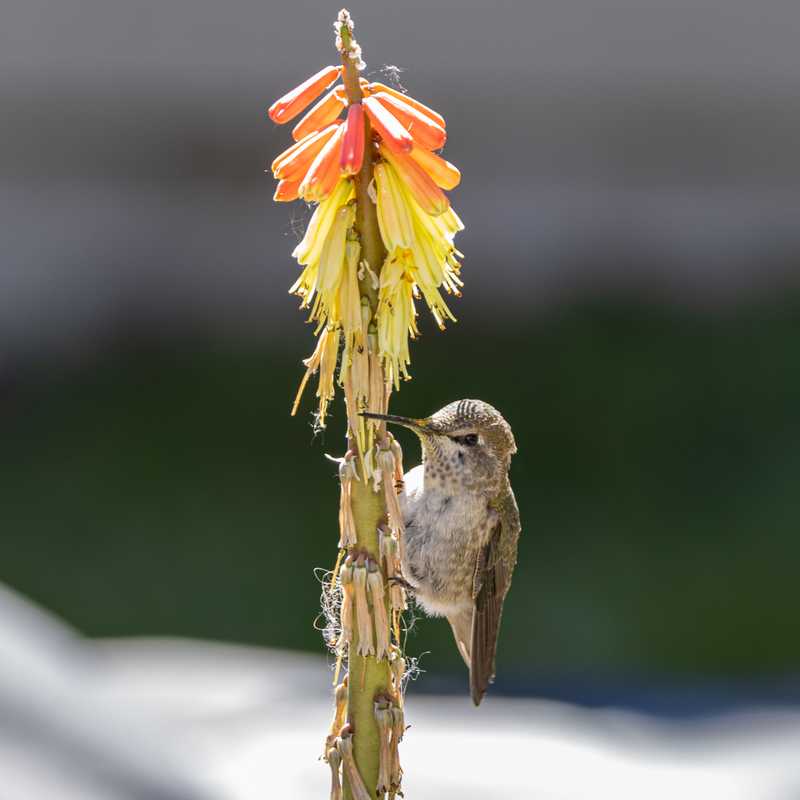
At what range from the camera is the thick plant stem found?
198 cm

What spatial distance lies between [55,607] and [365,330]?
568cm

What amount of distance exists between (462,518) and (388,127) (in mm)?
1287

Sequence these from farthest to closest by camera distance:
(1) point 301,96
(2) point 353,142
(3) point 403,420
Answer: (3) point 403,420
(1) point 301,96
(2) point 353,142

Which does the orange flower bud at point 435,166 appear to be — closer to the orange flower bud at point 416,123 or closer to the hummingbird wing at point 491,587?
the orange flower bud at point 416,123

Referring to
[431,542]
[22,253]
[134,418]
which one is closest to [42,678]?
[431,542]

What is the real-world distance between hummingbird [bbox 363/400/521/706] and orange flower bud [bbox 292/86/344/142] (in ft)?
3.05

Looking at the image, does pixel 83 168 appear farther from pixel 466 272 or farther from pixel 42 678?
pixel 42 678

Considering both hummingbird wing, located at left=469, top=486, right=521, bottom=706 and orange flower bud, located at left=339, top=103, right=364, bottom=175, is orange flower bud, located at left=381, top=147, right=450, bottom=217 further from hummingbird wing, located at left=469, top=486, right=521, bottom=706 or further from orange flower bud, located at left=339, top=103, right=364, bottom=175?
hummingbird wing, located at left=469, top=486, right=521, bottom=706

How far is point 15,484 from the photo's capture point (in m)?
8.66

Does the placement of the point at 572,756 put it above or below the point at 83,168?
below

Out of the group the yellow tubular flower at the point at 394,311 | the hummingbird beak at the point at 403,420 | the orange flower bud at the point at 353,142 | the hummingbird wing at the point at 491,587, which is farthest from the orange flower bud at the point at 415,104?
the hummingbird wing at the point at 491,587

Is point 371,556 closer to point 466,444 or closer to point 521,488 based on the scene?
point 466,444

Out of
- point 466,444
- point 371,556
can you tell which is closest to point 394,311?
point 371,556

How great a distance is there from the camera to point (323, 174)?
187cm
